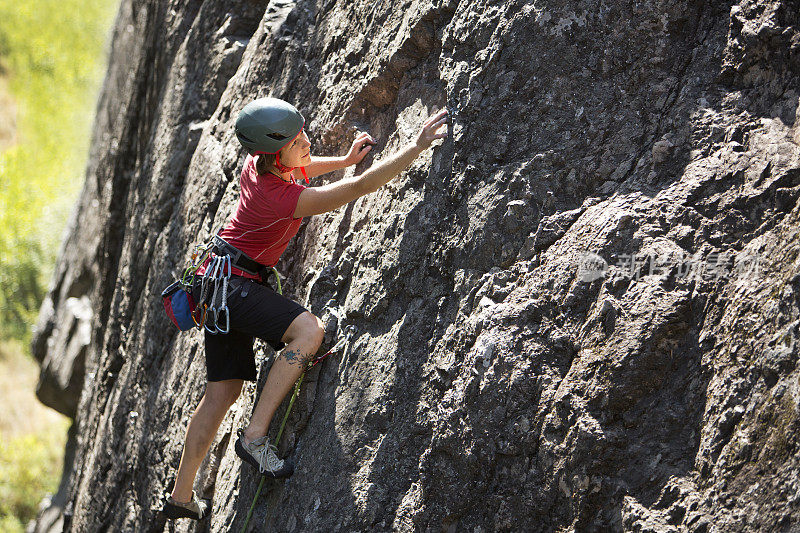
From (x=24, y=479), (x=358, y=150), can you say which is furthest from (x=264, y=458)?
(x=24, y=479)

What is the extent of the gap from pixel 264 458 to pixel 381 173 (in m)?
1.72

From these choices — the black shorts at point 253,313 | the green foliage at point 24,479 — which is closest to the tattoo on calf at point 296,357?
the black shorts at point 253,313

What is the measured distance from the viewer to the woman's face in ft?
13.3

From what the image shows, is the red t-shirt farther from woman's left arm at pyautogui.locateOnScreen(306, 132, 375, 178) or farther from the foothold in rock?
the foothold in rock

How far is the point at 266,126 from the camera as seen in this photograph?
13.0ft

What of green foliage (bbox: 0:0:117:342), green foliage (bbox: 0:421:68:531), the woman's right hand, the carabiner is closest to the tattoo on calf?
the carabiner

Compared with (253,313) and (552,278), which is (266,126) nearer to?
(253,313)

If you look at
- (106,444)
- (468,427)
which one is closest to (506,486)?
A: (468,427)

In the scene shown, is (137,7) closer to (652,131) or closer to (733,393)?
(652,131)

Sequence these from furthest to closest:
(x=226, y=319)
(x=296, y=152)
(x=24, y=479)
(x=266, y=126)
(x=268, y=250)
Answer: (x=24, y=479), (x=268, y=250), (x=226, y=319), (x=296, y=152), (x=266, y=126)

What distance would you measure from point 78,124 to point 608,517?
2231 centimetres

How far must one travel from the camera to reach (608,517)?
120 inches

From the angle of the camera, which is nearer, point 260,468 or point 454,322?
point 454,322

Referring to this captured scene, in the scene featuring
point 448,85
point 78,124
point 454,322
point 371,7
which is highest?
point 78,124
